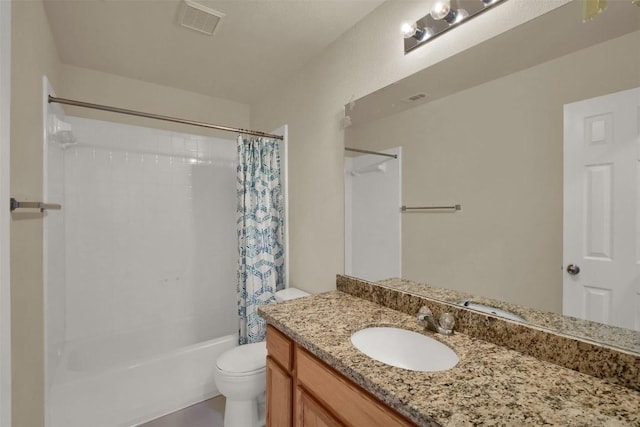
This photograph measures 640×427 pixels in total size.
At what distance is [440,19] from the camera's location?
118 centimetres

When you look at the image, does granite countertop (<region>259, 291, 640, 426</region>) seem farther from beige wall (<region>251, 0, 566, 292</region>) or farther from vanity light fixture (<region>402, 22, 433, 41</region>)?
vanity light fixture (<region>402, 22, 433, 41</region>)

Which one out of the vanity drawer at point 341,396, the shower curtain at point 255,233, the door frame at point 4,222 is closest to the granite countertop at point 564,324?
the vanity drawer at point 341,396

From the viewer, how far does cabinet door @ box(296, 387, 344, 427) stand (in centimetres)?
90

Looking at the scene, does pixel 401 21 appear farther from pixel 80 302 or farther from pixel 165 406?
pixel 80 302

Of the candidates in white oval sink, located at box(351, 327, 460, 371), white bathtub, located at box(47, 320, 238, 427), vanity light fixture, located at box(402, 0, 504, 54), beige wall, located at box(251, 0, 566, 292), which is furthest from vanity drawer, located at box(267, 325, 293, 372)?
vanity light fixture, located at box(402, 0, 504, 54)

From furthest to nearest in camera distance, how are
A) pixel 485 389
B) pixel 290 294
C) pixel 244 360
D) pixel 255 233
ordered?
pixel 255 233
pixel 290 294
pixel 244 360
pixel 485 389

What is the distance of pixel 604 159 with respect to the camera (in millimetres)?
788

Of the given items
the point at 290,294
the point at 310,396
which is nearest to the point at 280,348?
the point at 310,396

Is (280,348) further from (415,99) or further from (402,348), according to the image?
(415,99)

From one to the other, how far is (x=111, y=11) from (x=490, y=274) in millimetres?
2371

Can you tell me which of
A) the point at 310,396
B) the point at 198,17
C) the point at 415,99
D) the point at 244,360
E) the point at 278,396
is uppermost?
the point at 198,17

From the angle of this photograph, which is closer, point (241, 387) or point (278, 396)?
point (278, 396)

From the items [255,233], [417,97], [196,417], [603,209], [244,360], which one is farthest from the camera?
[255,233]

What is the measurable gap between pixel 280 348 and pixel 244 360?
0.72 metres
